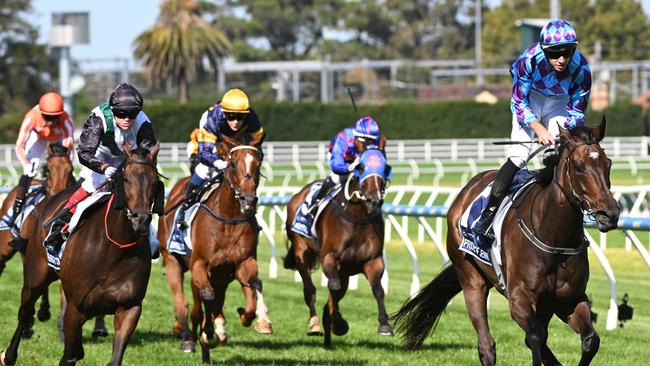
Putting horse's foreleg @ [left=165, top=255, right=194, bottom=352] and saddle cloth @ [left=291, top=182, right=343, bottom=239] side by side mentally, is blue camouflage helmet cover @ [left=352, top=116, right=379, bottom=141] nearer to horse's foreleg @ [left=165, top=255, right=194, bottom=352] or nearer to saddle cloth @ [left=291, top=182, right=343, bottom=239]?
saddle cloth @ [left=291, top=182, right=343, bottom=239]

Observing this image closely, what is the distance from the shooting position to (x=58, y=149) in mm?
11141

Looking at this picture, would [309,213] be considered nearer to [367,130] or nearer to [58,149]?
[367,130]

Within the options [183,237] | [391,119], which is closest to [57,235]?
[183,237]

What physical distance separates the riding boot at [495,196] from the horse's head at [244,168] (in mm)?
1824

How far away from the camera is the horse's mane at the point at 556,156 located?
22.4 ft

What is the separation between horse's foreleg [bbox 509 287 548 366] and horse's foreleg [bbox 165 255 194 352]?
3273 millimetres

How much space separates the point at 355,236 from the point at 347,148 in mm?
937

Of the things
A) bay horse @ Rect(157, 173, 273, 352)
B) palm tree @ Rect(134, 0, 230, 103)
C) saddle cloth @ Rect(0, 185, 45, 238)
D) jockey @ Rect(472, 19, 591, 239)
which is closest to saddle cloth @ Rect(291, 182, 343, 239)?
bay horse @ Rect(157, 173, 273, 352)

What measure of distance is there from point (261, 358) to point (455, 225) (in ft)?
6.00

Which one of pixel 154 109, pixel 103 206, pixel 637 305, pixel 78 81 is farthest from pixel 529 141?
pixel 154 109

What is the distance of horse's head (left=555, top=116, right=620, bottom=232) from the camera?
6.48 meters

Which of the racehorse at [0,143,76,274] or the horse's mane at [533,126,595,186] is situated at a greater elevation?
the horse's mane at [533,126,595,186]

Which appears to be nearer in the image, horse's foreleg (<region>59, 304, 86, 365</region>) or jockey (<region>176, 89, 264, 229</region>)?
horse's foreleg (<region>59, 304, 86, 365</region>)

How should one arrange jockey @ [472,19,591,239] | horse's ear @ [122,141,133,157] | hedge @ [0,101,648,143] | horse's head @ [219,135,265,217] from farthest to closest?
hedge @ [0,101,648,143]
horse's head @ [219,135,265,217]
jockey @ [472,19,591,239]
horse's ear @ [122,141,133,157]
